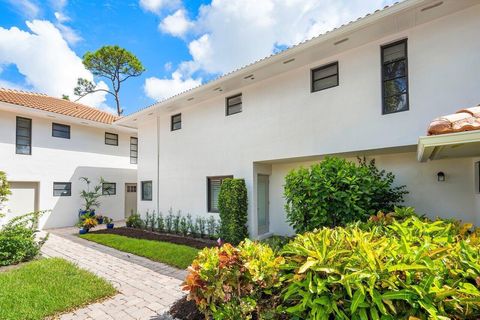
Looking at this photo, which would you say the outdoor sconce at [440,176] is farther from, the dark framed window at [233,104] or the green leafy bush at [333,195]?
the dark framed window at [233,104]

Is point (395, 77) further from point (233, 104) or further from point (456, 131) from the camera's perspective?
point (233, 104)

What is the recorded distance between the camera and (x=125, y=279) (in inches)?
248

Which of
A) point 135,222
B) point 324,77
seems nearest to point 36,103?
point 135,222

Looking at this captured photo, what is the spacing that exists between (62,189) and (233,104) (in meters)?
10.7

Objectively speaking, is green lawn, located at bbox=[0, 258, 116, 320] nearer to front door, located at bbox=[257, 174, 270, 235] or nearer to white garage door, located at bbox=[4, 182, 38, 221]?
front door, located at bbox=[257, 174, 270, 235]

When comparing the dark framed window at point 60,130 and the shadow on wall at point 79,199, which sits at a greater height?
the dark framed window at point 60,130

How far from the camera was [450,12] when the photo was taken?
6.13m

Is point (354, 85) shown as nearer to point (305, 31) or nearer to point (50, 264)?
point (305, 31)

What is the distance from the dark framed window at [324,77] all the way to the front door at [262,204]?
12.5 feet

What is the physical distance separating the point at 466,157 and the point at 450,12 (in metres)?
3.48

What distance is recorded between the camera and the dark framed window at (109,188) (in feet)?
51.8

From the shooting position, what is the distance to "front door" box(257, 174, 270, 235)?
9.95m

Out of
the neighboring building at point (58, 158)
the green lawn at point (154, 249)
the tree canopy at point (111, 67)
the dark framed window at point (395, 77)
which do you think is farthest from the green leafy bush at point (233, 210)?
the tree canopy at point (111, 67)

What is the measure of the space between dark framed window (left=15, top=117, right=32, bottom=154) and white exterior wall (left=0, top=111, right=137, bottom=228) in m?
0.16
